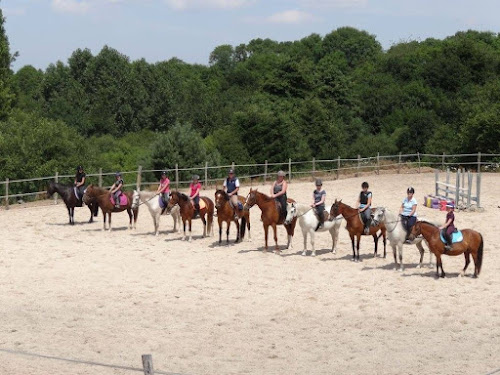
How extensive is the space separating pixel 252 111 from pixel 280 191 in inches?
984

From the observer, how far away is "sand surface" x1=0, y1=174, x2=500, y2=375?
1109 cm

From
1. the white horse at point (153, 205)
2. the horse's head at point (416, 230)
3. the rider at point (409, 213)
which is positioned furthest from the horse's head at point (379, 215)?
the white horse at point (153, 205)

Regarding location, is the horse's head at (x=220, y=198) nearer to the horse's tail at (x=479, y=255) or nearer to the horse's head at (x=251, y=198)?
the horse's head at (x=251, y=198)

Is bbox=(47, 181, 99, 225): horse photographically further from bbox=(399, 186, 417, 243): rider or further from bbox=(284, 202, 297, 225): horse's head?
bbox=(399, 186, 417, 243): rider

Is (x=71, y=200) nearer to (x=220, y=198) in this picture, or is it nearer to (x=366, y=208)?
(x=220, y=198)

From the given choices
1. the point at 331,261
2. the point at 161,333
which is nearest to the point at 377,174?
the point at 331,261

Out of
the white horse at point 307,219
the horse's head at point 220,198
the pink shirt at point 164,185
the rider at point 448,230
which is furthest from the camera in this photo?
the pink shirt at point 164,185

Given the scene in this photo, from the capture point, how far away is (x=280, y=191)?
703 inches

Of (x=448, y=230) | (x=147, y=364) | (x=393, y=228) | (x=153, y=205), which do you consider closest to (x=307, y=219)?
(x=393, y=228)

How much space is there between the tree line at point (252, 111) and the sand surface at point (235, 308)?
16579 millimetres

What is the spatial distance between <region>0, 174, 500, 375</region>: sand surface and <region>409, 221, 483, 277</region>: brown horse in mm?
448

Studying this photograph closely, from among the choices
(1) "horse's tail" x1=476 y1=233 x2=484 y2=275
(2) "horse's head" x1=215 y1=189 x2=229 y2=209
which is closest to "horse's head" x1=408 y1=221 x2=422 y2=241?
(1) "horse's tail" x1=476 y1=233 x2=484 y2=275

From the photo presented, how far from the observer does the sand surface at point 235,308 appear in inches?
437

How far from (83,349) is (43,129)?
78.8 ft
